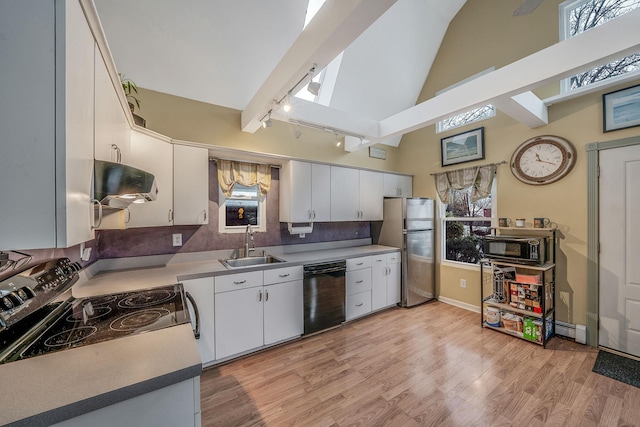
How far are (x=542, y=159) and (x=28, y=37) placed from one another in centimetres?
433

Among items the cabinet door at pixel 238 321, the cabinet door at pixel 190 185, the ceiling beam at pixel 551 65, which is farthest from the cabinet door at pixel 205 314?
the ceiling beam at pixel 551 65

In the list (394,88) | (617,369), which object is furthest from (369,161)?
(617,369)

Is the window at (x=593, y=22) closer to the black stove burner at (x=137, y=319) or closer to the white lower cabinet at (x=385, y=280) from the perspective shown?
the white lower cabinet at (x=385, y=280)

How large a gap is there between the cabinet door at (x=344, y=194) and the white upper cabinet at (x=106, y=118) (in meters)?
2.47

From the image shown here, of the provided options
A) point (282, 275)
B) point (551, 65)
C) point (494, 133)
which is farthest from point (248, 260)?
point (494, 133)

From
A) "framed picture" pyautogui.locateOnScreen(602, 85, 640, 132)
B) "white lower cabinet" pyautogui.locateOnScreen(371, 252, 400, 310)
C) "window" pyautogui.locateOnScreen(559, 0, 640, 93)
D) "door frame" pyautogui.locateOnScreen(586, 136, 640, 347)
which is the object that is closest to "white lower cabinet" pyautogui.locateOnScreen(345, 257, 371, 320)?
"white lower cabinet" pyautogui.locateOnScreen(371, 252, 400, 310)

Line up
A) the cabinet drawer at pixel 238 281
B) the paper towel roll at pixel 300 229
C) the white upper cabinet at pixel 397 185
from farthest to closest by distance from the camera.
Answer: the white upper cabinet at pixel 397 185 < the paper towel roll at pixel 300 229 < the cabinet drawer at pixel 238 281

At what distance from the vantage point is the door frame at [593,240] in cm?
265

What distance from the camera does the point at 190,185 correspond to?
2.53m

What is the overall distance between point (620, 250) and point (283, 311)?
3.63 metres

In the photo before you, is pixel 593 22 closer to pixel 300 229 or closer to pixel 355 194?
pixel 355 194

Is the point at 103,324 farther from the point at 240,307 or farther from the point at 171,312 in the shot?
the point at 240,307

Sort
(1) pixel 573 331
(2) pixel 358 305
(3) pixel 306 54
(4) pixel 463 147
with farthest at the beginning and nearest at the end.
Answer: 1. (4) pixel 463 147
2. (2) pixel 358 305
3. (1) pixel 573 331
4. (3) pixel 306 54

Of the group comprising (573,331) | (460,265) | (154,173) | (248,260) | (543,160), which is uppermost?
(543,160)
